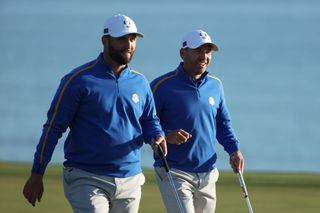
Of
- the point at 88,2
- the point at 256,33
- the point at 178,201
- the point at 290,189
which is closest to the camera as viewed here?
the point at 178,201

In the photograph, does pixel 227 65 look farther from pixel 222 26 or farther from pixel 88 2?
pixel 88 2

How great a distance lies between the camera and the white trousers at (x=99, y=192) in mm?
5410

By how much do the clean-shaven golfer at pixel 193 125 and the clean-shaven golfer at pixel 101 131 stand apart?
2.32 ft

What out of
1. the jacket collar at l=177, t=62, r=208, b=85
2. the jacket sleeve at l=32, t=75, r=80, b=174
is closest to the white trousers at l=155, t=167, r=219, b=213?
the jacket collar at l=177, t=62, r=208, b=85

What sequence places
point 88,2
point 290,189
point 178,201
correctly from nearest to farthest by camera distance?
point 178,201 < point 290,189 < point 88,2

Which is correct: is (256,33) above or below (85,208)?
below

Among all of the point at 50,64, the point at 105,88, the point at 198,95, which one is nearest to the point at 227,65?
the point at 50,64

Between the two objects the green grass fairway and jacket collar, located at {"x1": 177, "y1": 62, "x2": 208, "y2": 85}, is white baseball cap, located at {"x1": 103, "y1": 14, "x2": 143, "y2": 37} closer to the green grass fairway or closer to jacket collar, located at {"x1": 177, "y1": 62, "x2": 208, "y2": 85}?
jacket collar, located at {"x1": 177, "y1": 62, "x2": 208, "y2": 85}

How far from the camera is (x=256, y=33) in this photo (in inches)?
731

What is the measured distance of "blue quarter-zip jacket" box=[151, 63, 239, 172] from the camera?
6480 mm

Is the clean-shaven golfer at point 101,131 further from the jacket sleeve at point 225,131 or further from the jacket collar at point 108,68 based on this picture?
the jacket sleeve at point 225,131

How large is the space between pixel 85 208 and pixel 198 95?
152cm

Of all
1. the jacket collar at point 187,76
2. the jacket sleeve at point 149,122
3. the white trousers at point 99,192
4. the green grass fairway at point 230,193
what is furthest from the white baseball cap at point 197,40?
the green grass fairway at point 230,193

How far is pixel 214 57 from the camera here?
17.8 m
